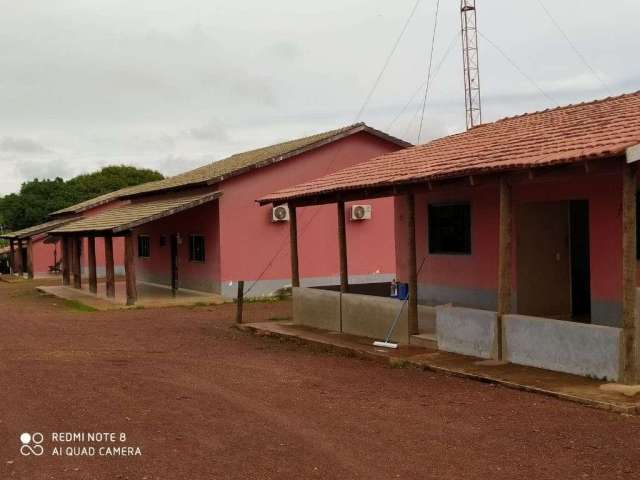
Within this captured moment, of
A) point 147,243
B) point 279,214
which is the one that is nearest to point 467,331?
point 279,214

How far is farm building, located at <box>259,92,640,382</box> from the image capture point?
8.06 metres

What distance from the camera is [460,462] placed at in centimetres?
560

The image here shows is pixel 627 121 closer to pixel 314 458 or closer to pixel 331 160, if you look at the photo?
pixel 314 458

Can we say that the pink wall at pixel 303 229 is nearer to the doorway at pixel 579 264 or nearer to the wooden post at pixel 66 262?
the wooden post at pixel 66 262

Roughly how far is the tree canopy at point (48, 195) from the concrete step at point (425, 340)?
5094cm

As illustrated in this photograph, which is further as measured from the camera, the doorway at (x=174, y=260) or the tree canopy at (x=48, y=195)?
the tree canopy at (x=48, y=195)

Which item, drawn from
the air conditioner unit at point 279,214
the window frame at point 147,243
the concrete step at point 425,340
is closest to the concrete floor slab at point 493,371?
the concrete step at point 425,340

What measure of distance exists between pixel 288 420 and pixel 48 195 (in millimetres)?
56536

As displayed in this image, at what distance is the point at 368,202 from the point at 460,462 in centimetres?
1797

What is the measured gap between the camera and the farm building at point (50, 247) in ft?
120

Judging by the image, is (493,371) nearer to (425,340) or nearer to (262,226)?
(425,340)

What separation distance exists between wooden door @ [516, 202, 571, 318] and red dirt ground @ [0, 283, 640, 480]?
3.27m

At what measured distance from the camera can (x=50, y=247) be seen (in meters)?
40.3

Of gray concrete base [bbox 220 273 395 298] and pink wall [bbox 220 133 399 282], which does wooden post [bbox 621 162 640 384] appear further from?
pink wall [bbox 220 133 399 282]
